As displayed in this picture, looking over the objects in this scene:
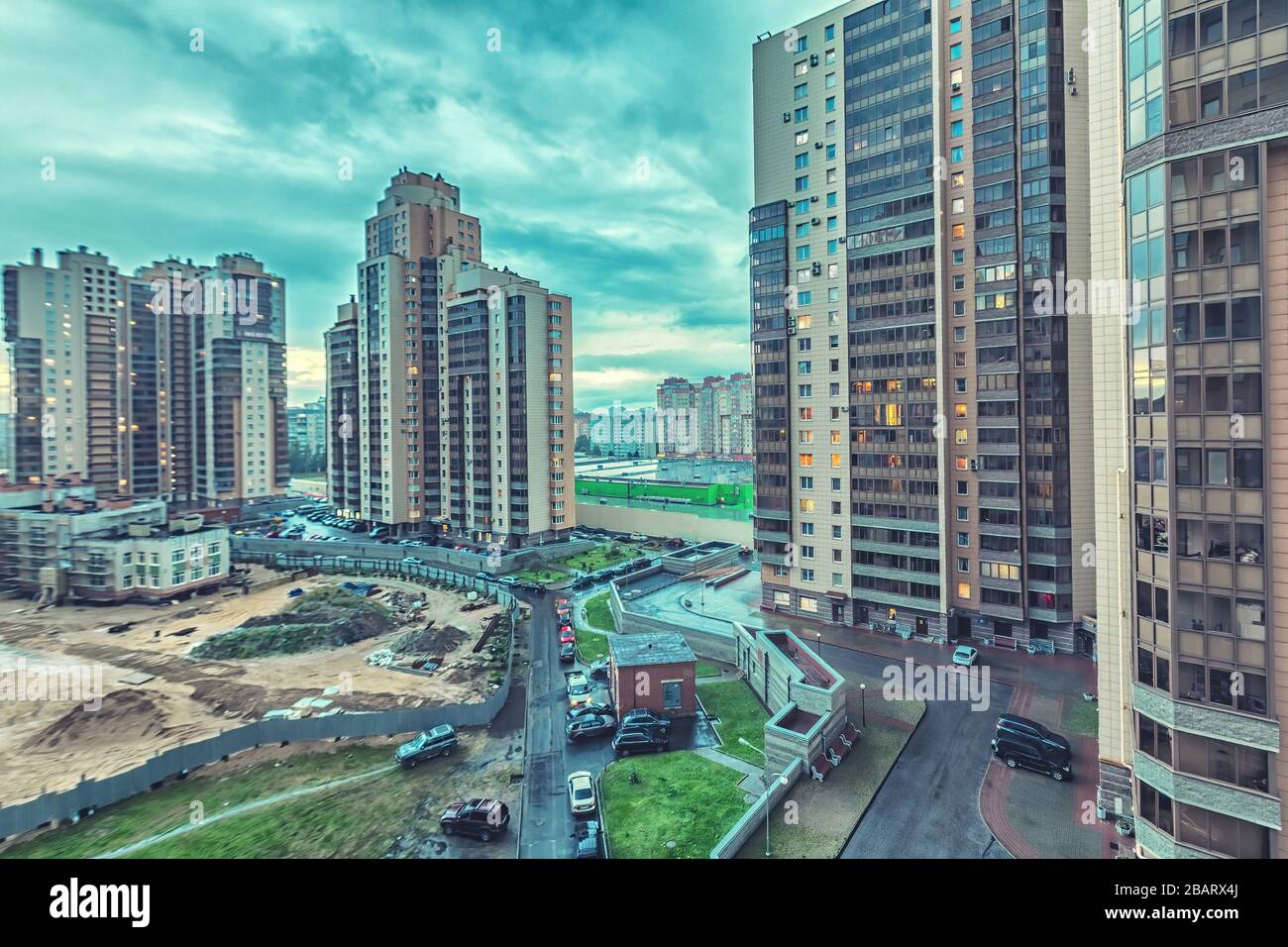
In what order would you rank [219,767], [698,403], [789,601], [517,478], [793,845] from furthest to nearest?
1. [698,403]
2. [517,478]
3. [789,601]
4. [219,767]
5. [793,845]

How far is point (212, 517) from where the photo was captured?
9075 centimetres

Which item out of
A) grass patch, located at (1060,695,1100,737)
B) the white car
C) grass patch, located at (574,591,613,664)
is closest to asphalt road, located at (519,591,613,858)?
the white car

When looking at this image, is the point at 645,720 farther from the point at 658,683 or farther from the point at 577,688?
the point at 577,688

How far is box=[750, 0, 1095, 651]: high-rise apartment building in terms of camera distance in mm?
37594

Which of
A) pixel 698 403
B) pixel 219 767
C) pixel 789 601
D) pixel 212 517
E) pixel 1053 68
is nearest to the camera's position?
pixel 219 767

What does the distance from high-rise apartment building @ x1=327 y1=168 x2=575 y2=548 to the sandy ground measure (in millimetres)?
22933

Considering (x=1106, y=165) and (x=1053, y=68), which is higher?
(x=1053, y=68)

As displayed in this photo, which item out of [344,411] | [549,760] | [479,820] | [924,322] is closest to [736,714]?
[549,760]

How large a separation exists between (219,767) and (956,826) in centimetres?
3266

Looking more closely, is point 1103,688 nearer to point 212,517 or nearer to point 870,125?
point 870,125

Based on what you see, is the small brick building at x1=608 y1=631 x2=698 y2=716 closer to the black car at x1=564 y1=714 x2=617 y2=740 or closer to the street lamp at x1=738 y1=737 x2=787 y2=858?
the black car at x1=564 y1=714 x2=617 y2=740

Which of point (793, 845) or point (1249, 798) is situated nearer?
point (1249, 798)

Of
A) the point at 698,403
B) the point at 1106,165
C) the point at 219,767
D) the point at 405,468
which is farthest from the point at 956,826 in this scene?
the point at 698,403

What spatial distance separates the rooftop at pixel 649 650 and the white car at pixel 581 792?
6875 mm
